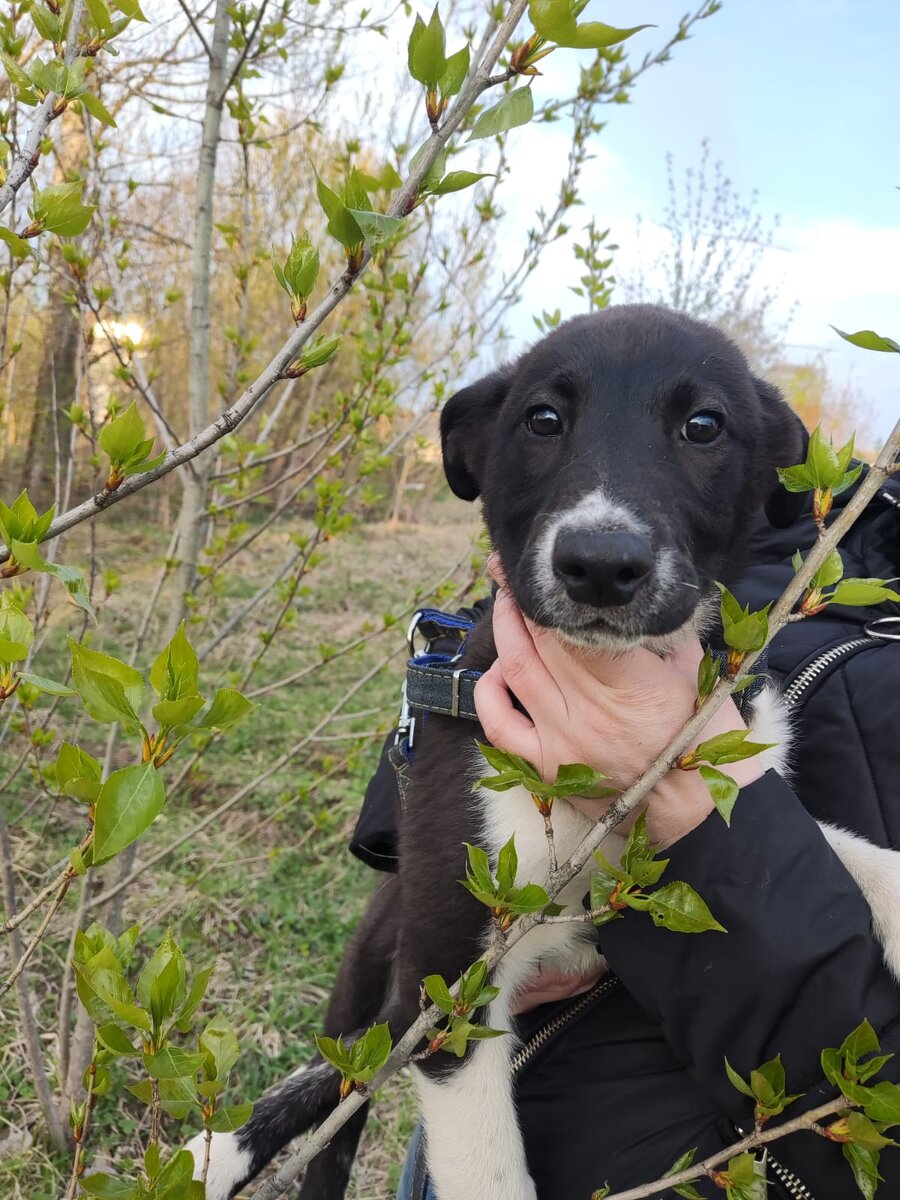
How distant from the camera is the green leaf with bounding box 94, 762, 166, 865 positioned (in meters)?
0.72

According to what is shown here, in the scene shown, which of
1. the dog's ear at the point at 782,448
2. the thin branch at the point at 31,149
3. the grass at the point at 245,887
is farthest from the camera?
the grass at the point at 245,887

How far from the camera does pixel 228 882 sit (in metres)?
4.15

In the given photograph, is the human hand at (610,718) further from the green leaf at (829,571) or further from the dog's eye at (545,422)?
the dog's eye at (545,422)

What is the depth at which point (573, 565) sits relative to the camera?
52.6 inches

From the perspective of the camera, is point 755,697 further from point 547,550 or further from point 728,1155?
point 728,1155

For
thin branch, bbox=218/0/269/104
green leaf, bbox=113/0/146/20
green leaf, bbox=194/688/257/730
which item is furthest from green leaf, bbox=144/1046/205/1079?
thin branch, bbox=218/0/269/104

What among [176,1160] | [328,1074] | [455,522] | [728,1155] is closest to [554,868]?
[728,1155]

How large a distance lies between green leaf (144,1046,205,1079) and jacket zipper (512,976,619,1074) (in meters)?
1.03

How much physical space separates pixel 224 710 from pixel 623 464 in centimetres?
96

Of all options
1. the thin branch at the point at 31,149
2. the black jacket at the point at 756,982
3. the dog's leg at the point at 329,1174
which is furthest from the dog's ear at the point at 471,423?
the dog's leg at the point at 329,1174

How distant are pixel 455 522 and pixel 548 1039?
57.3ft

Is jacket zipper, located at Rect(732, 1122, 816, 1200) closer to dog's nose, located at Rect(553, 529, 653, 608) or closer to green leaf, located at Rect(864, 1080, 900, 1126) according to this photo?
green leaf, located at Rect(864, 1080, 900, 1126)

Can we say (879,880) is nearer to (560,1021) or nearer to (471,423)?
(560,1021)

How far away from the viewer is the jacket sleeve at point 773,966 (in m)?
1.19
